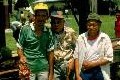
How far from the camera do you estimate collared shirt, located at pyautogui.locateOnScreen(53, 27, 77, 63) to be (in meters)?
6.64

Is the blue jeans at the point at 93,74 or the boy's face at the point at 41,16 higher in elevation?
the boy's face at the point at 41,16

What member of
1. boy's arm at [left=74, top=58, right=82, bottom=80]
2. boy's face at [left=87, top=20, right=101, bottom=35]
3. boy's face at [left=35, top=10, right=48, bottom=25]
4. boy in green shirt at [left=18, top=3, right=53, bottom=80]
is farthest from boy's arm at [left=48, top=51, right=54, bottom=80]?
boy's face at [left=87, top=20, right=101, bottom=35]

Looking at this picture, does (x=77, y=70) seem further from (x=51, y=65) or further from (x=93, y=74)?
(x=51, y=65)

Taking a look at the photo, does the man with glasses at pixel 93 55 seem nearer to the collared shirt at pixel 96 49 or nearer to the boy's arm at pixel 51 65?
the collared shirt at pixel 96 49

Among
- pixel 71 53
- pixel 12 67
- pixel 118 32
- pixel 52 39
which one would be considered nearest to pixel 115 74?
pixel 12 67

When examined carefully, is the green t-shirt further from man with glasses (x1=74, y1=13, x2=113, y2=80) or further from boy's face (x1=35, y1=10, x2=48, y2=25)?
man with glasses (x1=74, y1=13, x2=113, y2=80)

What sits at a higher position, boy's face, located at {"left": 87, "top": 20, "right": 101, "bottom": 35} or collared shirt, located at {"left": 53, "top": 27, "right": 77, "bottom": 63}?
boy's face, located at {"left": 87, "top": 20, "right": 101, "bottom": 35}

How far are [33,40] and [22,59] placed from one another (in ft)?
1.00

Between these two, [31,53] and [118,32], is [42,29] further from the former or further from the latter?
[118,32]

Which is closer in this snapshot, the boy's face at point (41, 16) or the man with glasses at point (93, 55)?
the boy's face at point (41, 16)

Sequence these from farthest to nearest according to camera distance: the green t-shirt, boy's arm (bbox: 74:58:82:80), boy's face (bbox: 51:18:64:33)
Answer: boy's face (bbox: 51:18:64:33)
boy's arm (bbox: 74:58:82:80)
the green t-shirt

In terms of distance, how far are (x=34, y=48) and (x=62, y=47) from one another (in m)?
0.71

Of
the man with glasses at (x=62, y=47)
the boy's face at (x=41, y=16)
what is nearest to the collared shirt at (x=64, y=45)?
the man with glasses at (x=62, y=47)

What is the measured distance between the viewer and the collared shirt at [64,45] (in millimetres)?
6641
